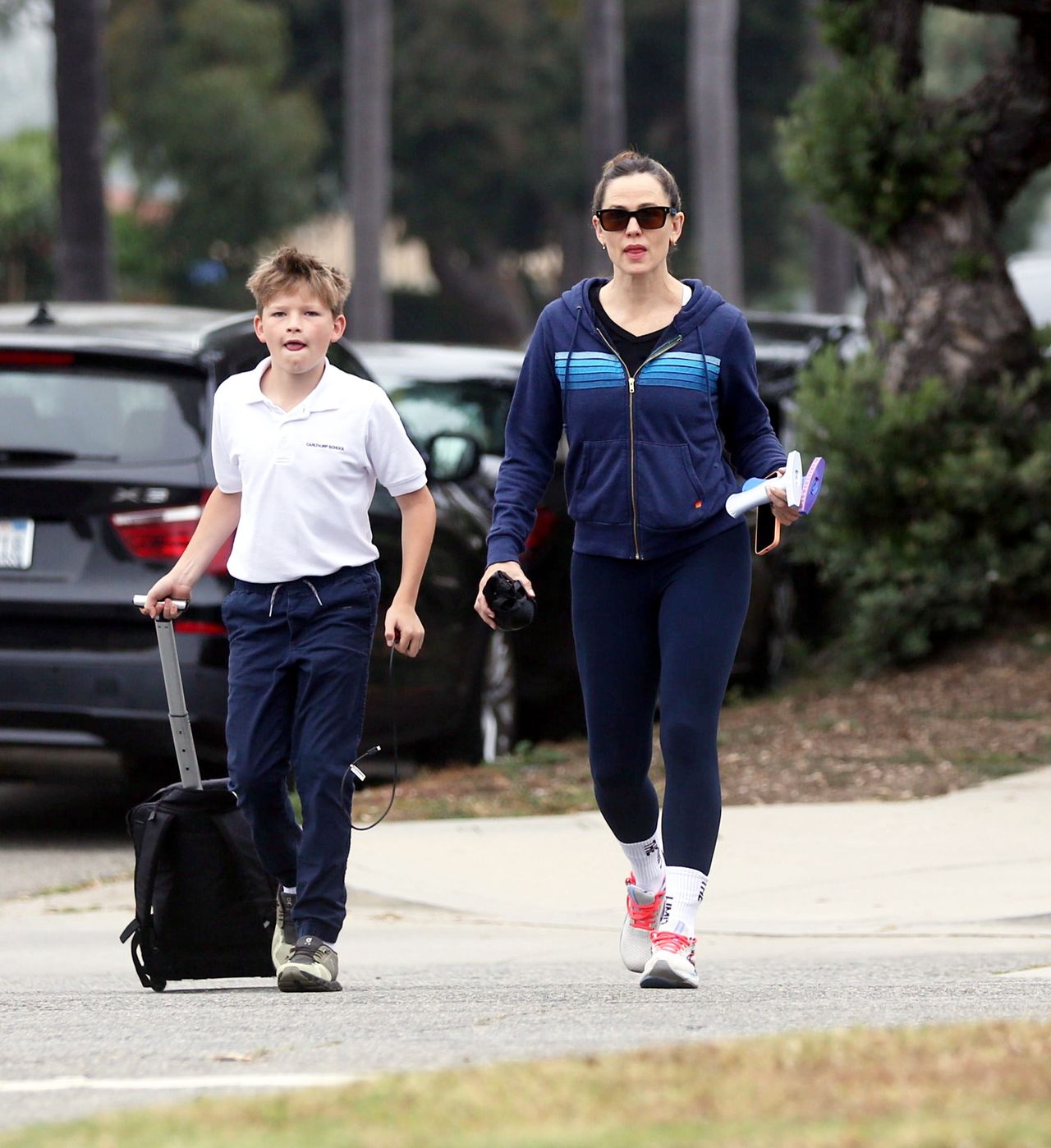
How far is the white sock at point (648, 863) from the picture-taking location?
564 cm

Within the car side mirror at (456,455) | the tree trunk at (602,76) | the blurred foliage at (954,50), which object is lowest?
the car side mirror at (456,455)

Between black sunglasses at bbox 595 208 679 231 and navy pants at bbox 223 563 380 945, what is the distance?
98cm

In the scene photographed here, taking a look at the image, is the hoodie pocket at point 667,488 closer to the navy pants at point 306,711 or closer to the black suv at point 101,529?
the navy pants at point 306,711

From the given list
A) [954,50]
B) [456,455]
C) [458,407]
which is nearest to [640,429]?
[456,455]

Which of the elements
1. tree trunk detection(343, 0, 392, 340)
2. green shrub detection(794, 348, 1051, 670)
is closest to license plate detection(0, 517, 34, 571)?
green shrub detection(794, 348, 1051, 670)

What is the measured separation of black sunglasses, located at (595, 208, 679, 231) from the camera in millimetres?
5281

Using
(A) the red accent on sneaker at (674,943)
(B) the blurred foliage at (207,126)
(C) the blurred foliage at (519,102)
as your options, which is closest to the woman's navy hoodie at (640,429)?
(A) the red accent on sneaker at (674,943)

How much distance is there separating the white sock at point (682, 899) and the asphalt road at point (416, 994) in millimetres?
161

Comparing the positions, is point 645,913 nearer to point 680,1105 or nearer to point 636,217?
point 636,217

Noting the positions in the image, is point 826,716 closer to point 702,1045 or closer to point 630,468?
point 630,468

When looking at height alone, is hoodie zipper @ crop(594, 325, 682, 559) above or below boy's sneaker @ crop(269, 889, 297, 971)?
above

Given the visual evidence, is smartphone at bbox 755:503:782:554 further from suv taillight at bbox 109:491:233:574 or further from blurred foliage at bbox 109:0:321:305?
blurred foliage at bbox 109:0:321:305

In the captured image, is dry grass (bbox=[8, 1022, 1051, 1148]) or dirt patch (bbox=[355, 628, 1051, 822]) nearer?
dry grass (bbox=[8, 1022, 1051, 1148])

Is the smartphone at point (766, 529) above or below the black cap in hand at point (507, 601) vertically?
above
